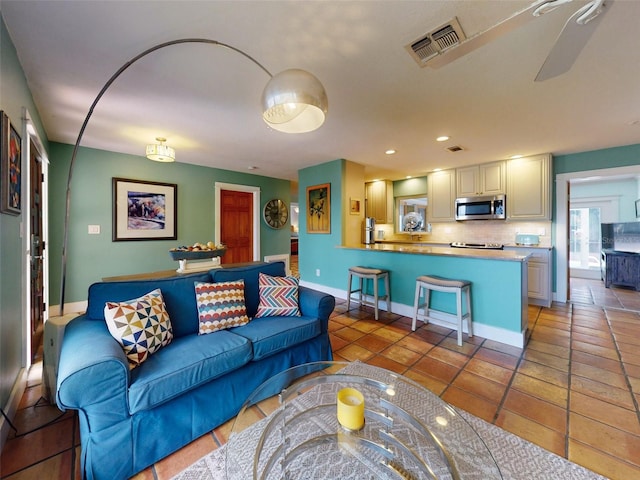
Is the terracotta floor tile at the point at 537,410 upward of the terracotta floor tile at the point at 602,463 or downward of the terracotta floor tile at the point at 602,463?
upward

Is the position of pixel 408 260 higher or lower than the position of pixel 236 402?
higher

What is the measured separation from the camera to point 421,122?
2.83 metres

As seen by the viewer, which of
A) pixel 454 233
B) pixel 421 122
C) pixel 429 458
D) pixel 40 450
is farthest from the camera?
pixel 454 233

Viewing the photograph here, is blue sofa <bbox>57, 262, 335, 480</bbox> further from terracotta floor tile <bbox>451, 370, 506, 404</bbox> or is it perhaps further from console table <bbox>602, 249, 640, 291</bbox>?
console table <bbox>602, 249, 640, 291</bbox>

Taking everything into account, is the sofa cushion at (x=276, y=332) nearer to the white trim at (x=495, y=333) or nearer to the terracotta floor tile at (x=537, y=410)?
the terracotta floor tile at (x=537, y=410)

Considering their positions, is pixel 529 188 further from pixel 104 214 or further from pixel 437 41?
pixel 104 214

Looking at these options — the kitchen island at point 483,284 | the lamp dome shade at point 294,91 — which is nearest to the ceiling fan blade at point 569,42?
the lamp dome shade at point 294,91

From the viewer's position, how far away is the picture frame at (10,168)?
146cm

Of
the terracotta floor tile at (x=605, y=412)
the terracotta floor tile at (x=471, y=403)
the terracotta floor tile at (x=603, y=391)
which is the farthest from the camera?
the terracotta floor tile at (x=603, y=391)

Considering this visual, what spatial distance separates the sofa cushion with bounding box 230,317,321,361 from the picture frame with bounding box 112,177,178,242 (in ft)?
10.8

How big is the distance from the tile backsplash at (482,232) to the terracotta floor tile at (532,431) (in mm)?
3588

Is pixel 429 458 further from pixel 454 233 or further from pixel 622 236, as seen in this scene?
pixel 622 236

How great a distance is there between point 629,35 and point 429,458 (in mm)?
2594

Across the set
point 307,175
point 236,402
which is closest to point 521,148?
point 307,175
